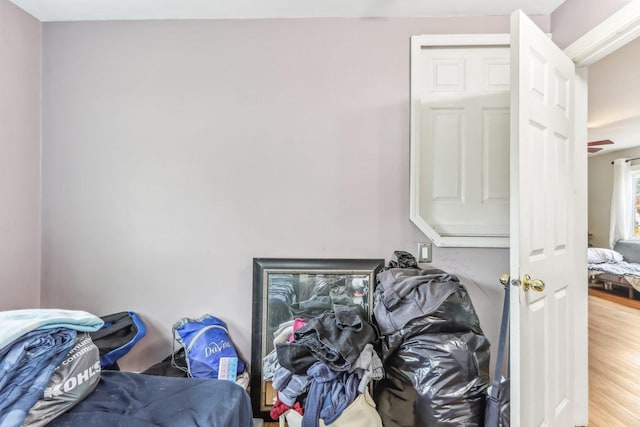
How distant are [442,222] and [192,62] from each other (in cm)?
186

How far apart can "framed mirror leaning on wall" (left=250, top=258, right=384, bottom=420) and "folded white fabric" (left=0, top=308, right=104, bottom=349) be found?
82 cm

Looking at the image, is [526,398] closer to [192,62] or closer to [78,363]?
[78,363]

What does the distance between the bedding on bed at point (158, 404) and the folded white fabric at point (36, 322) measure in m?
0.25

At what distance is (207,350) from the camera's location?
5.14 ft

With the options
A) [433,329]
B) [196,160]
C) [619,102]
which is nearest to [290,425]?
[433,329]

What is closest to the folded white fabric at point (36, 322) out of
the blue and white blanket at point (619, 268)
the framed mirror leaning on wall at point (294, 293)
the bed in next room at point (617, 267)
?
the framed mirror leaning on wall at point (294, 293)

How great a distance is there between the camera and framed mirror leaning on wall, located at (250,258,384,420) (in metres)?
1.69

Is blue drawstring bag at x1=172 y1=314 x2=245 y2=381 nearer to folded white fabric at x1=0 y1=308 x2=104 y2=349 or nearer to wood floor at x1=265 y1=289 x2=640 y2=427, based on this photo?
wood floor at x1=265 y1=289 x2=640 y2=427

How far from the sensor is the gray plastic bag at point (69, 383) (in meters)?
0.87

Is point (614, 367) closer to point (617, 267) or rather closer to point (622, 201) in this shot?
point (617, 267)

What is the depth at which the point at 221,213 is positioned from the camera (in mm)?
1769

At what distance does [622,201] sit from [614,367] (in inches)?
175

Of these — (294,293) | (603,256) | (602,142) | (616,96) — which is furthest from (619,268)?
(294,293)

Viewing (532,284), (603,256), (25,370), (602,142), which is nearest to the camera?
(25,370)
